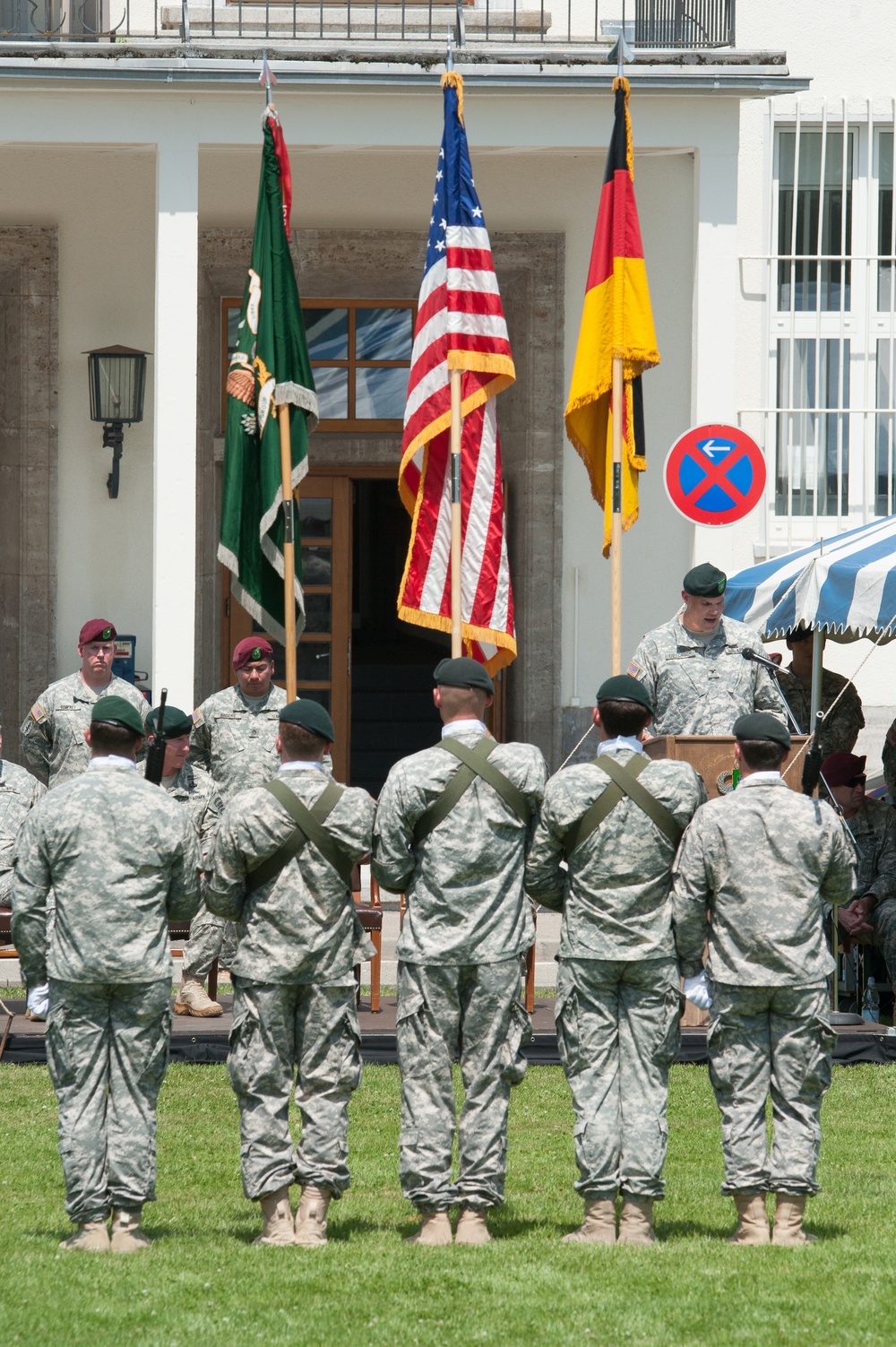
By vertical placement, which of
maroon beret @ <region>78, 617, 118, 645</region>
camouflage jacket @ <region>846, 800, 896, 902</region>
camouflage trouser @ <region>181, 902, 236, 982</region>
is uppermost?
maroon beret @ <region>78, 617, 118, 645</region>

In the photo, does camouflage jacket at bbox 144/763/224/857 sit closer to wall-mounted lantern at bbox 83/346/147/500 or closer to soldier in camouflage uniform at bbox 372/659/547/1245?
soldier in camouflage uniform at bbox 372/659/547/1245

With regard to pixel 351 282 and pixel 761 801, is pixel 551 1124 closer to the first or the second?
pixel 761 801

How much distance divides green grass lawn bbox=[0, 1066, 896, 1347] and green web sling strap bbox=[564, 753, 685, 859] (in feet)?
4.39

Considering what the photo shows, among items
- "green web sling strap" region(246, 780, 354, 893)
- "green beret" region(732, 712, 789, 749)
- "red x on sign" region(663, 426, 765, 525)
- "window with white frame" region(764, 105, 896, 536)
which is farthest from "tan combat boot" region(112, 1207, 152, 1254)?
"window with white frame" region(764, 105, 896, 536)

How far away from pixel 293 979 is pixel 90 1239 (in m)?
1.04

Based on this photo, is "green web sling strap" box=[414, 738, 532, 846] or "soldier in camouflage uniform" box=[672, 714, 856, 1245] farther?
"green web sling strap" box=[414, 738, 532, 846]

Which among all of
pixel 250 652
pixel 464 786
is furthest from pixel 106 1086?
pixel 250 652

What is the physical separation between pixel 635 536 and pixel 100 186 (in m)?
4.88

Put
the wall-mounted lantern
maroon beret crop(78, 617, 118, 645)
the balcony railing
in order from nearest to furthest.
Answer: maroon beret crop(78, 617, 118, 645), the balcony railing, the wall-mounted lantern

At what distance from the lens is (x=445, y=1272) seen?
5.70 meters

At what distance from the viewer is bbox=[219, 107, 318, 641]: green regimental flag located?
9.14 metres

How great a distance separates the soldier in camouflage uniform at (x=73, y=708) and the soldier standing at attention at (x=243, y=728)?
650 millimetres

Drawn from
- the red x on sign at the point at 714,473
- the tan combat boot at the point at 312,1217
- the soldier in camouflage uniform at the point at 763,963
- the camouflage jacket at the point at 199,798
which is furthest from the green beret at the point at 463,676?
the red x on sign at the point at 714,473

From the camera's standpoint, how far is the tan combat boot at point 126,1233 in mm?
5961
